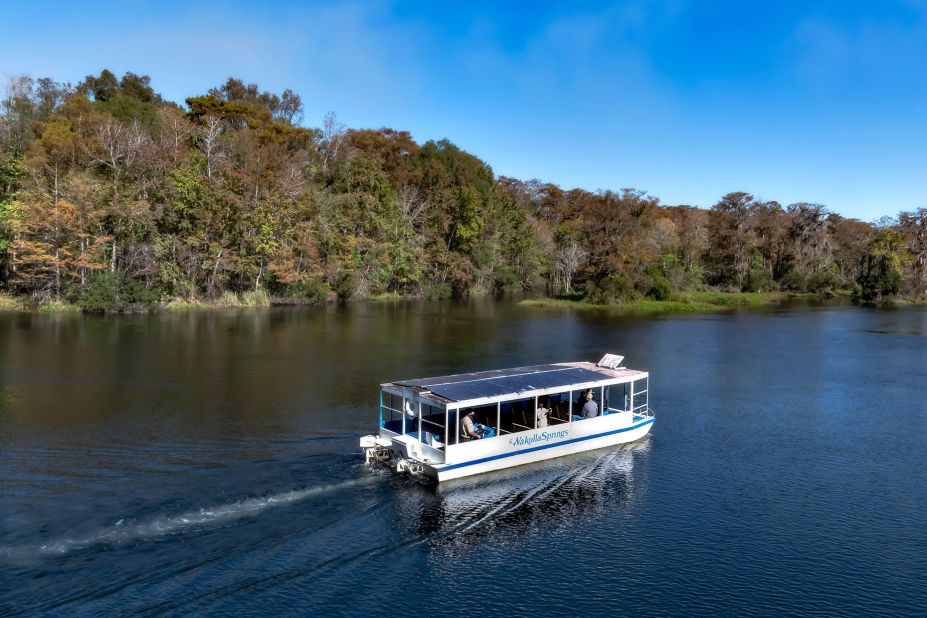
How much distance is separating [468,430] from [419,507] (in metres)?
3.55

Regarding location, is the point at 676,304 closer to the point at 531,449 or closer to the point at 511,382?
the point at 511,382

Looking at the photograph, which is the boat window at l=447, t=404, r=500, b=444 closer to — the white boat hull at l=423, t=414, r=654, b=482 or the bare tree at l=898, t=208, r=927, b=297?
the white boat hull at l=423, t=414, r=654, b=482

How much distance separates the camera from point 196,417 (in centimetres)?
2844

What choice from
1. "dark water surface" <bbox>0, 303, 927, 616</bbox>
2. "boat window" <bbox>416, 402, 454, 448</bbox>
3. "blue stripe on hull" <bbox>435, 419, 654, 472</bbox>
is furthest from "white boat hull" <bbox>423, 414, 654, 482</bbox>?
"boat window" <bbox>416, 402, 454, 448</bbox>

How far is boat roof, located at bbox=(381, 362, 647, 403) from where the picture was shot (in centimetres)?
2269

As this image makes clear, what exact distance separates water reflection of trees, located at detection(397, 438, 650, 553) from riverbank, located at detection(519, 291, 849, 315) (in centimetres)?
5924

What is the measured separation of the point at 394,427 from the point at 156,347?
2829 cm

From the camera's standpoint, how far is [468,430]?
878 inches

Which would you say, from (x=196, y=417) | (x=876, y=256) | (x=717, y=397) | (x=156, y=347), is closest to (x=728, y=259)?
(x=876, y=256)

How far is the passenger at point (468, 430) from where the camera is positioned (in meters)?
22.3

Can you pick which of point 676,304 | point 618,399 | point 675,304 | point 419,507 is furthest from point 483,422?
point 676,304

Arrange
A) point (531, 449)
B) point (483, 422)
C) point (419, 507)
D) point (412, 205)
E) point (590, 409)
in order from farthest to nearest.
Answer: point (412, 205), point (590, 409), point (483, 422), point (531, 449), point (419, 507)

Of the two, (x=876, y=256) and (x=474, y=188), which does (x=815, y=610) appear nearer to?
(x=474, y=188)

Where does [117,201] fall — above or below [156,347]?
above
